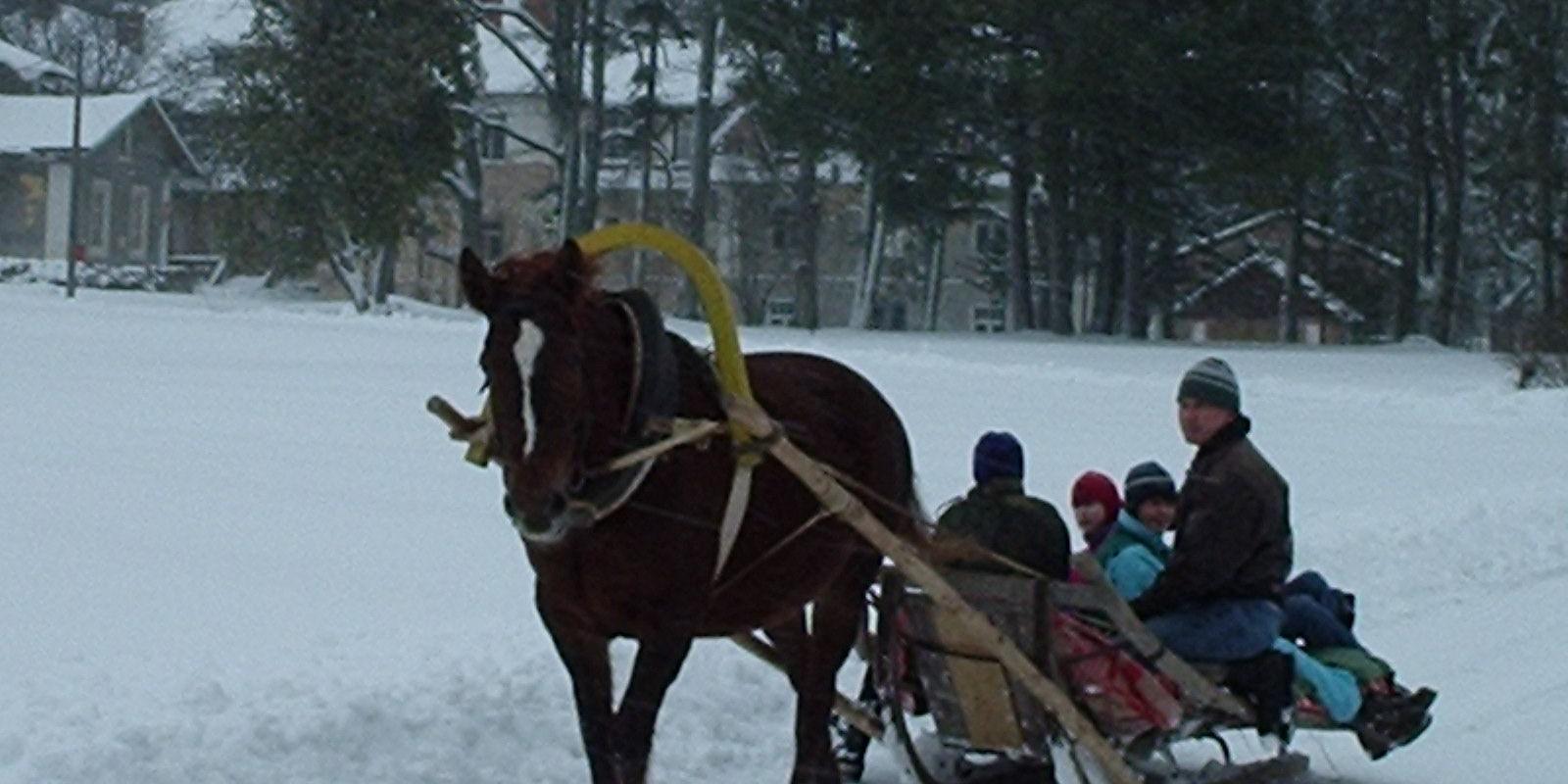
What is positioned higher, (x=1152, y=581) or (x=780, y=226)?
(x=780, y=226)

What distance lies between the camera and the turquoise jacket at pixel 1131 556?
28.0ft

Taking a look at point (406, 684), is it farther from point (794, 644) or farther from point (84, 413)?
point (84, 413)

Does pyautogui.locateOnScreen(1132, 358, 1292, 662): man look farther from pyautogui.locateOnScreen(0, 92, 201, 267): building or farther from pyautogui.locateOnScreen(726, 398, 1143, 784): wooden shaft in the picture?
pyautogui.locateOnScreen(0, 92, 201, 267): building

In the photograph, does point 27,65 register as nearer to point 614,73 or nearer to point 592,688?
point 614,73

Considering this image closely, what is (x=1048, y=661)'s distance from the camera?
25.2 ft

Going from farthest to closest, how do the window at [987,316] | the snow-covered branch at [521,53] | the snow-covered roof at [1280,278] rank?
the window at [987,316]
the snow-covered roof at [1280,278]
the snow-covered branch at [521,53]

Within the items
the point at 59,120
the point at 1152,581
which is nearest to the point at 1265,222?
the point at 59,120

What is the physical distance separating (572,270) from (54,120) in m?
74.4

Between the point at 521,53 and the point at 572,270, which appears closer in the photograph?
the point at 572,270

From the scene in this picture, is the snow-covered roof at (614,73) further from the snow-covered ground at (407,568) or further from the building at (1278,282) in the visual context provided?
the snow-covered ground at (407,568)

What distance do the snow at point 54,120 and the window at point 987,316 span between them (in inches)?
1079

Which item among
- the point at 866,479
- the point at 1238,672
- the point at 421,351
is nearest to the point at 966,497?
the point at 866,479

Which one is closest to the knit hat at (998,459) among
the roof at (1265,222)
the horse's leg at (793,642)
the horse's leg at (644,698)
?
the horse's leg at (793,642)

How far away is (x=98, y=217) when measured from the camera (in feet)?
254
